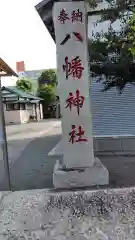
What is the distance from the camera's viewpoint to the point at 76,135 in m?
5.10

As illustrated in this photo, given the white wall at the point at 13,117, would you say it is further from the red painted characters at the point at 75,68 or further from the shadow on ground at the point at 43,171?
the red painted characters at the point at 75,68

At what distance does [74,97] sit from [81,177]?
1.31 meters

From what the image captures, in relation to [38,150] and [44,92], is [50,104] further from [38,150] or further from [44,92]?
[38,150]

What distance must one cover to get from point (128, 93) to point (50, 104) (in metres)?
26.8

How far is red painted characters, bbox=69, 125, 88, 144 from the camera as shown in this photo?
16.7 feet

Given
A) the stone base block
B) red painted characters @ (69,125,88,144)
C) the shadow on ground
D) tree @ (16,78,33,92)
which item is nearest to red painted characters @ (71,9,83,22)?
red painted characters @ (69,125,88,144)

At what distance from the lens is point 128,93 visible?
8172 millimetres

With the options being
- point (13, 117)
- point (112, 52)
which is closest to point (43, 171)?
point (112, 52)

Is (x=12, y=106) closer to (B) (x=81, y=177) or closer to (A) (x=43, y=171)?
(A) (x=43, y=171)

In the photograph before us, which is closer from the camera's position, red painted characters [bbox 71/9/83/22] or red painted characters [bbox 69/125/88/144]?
red painted characters [bbox 71/9/83/22]

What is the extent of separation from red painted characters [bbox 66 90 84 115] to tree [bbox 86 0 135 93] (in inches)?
68.3

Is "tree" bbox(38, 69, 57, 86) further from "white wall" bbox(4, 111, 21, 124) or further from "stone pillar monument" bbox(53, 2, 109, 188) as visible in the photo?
"stone pillar monument" bbox(53, 2, 109, 188)

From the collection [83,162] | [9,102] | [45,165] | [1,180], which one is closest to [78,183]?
[83,162]

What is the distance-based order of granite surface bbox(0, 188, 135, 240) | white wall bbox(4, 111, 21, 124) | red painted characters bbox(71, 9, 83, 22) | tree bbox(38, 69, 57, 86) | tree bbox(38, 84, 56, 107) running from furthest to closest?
tree bbox(38, 69, 57, 86)
tree bbox(38, 84, 56, 107)
white wall bbox(4, 111, 21, 124)
red painted characters bbox(71, 9, 83, 22)
granite surface bbox(0, 188, 135, 240)
